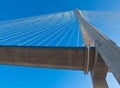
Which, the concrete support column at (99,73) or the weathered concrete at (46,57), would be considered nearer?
the concrete support column at (99,73)

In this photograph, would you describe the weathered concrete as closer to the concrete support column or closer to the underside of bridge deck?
the underside of bridge deck

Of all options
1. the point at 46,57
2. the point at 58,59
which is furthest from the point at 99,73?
the point at 46,57

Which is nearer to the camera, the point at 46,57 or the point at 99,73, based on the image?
the point at 99,73

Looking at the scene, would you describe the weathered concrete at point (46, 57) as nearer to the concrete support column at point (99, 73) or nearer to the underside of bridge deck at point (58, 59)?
the underside of bridge deck at point (58, 59)

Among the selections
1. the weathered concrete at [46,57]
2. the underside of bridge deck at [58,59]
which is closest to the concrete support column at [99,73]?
the underside of bridge deck at [58,59]

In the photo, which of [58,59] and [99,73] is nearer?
[99,73]

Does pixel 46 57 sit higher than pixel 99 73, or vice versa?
A: pixel 46 57

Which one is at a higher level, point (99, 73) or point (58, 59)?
point (58, 59)

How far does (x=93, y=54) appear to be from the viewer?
6.77 m

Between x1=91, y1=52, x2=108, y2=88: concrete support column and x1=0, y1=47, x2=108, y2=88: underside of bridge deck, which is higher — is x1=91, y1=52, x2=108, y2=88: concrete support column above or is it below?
below

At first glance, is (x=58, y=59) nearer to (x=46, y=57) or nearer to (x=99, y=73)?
(x=46, y=57)

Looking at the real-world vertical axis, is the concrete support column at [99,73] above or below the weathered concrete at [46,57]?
below

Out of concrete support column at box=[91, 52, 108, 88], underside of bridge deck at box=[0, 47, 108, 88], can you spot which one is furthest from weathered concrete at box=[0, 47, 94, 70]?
concrete support column at box=[91, 52, 108, 88]

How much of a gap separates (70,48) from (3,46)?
6.56 feet
